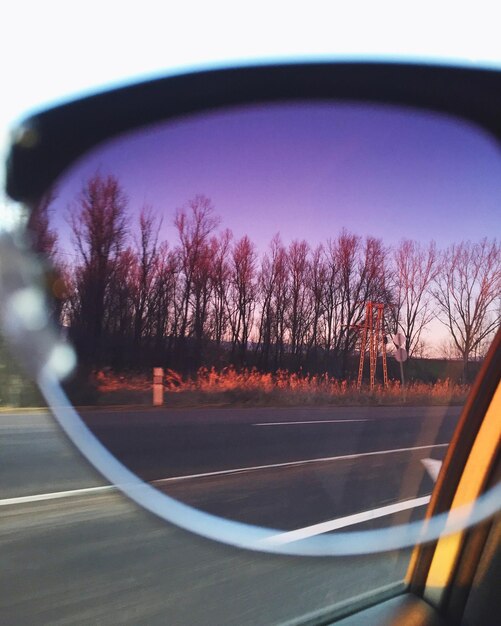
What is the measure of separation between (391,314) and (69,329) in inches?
436

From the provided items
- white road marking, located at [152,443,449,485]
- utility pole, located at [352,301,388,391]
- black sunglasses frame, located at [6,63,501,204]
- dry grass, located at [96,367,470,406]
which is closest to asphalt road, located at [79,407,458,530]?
white road marking, located at [152,443,449,485]

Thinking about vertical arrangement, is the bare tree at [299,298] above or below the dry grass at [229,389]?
above

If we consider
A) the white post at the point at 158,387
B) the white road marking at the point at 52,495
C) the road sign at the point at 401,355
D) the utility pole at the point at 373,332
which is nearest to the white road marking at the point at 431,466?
the utility pole at the point at 373,332

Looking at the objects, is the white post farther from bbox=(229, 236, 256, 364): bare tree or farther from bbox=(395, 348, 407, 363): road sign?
bbox=(395, 348, 407, 363): road sign

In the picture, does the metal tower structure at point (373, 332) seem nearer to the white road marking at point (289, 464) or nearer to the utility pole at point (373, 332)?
the utility pole at point (373, 332)

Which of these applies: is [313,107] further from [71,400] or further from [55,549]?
[71,400]

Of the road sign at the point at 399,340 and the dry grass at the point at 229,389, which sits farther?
the dry grass at the point at 229,389

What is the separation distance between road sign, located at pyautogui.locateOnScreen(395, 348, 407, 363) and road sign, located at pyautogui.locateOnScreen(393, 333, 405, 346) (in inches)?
1.5

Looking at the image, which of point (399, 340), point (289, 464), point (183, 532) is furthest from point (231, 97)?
point (289, 464)

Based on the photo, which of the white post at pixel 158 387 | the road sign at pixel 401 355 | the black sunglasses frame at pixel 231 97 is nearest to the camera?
the black sunglasses frame at pixel 231 97

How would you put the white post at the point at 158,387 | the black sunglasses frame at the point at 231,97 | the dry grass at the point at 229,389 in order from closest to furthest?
the black sunglasses frame at the point at 231,97 → the dry grass at the point at 229,389 → the white post at the point at 158,387

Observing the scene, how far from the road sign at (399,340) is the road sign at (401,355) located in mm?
39

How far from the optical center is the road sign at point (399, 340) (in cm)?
520

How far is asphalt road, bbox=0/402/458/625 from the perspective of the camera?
331cm
